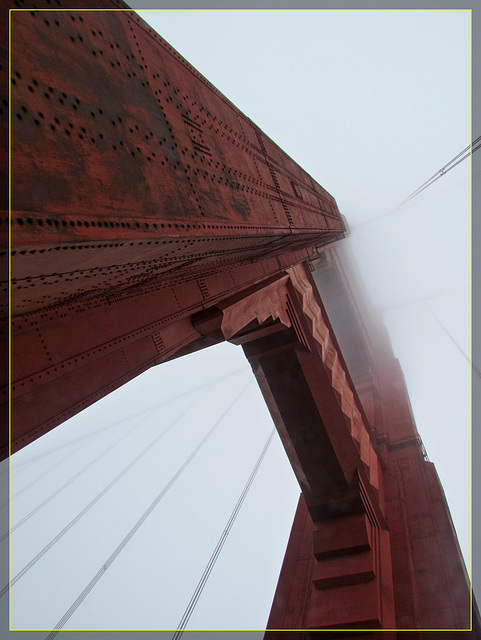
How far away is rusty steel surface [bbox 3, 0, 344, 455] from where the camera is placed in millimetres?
2211

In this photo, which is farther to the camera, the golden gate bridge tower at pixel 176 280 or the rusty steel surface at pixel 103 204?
the golden gate bridge tower at pixel 176 280

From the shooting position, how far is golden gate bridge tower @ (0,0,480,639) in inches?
92.8

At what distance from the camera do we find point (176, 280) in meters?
4.97

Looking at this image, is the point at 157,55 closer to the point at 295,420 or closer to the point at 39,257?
the point at 39,257

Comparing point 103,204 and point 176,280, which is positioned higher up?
point 103,204

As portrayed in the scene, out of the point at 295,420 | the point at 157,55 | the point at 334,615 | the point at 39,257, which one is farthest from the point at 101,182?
the point at 334,615

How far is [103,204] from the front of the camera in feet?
8.23

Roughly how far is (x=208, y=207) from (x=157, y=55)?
6.26ft

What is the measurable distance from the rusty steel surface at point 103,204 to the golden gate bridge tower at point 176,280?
0.6 inches

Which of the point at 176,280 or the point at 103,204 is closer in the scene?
the point at 103,204

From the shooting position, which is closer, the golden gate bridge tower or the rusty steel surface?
the rusty steel surface

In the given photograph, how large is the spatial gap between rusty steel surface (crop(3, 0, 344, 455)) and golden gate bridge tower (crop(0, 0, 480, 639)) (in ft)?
0.05

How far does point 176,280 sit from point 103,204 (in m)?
2.48

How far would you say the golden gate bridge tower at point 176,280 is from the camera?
236 cm
